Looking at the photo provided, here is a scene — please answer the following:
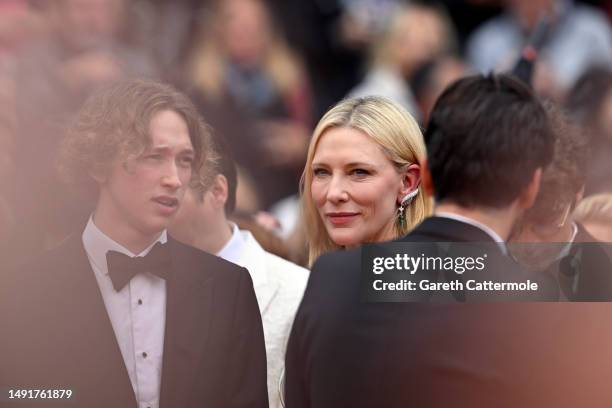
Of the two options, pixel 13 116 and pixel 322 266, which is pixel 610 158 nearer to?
pixel 322 266

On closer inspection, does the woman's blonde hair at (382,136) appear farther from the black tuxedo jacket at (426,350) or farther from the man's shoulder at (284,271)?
the black tuxedo jacket at (426,350)

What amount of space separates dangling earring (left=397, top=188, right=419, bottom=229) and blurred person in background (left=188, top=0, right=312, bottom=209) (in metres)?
0.37

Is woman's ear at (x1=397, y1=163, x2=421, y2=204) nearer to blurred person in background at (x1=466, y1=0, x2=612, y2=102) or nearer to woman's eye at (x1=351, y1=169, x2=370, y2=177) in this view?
woman's eye at (x1=351, y1=169, x2=370, y2=177)

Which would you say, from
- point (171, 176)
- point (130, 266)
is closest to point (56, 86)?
point (171, 176)

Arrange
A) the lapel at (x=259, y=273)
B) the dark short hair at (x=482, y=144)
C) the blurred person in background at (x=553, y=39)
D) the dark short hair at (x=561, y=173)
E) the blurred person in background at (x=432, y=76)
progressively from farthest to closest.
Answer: the blurred person in background at (x=432, y=76) < the blurred person in background at (x=553, y=39) < the lapel at (x=259, y=273) < the dark short hair at (x=561, y=173) < the dark short hair at (x=482, y=144)

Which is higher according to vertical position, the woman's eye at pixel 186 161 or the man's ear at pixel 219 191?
the woman's eye at pixel 186 161

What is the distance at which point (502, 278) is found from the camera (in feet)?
6.97

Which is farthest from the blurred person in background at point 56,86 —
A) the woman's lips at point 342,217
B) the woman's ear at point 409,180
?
the woman's ear at point 409,180

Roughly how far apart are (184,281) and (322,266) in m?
0.51

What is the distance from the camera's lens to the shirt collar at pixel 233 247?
239cm

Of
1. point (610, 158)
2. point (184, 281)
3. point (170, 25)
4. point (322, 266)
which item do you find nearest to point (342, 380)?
point (322, 266)

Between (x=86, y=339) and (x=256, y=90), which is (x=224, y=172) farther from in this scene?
(x=86, y=339)

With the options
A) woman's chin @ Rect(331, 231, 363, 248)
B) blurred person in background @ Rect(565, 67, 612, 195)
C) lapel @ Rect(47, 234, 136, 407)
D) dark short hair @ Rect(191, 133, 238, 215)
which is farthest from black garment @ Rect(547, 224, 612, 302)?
lapel @ Rect(47, 234, 136, 407)

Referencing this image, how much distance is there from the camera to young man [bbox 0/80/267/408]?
230cm
